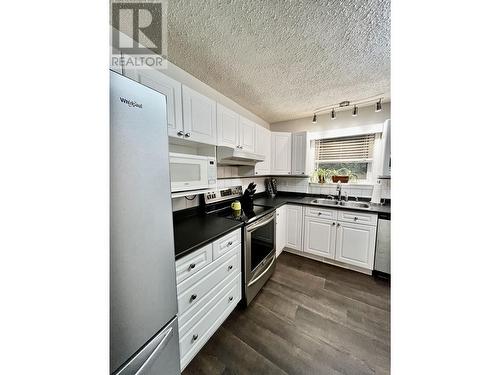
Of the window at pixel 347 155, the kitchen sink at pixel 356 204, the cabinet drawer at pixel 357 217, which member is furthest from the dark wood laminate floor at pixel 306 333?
the window at pixel 347 155

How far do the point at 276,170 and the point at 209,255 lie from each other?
202cm

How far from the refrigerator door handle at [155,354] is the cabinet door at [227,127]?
1.49 meters

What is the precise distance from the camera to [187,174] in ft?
4.37

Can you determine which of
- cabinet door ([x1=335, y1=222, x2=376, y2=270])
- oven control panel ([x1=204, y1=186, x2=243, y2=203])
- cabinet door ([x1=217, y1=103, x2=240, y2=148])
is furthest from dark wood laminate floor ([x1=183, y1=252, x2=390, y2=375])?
cabinet door ([x1=217, y1=103, x2=240, y2=148])

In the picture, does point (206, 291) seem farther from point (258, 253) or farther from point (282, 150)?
point (282, 150)

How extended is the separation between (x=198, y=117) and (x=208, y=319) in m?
1.66

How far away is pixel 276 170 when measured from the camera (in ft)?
9.52

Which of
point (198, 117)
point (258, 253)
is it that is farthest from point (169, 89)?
point (258, 253)

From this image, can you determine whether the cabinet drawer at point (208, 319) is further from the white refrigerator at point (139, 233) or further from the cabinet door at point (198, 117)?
the cabinet door at point (198, 117)
